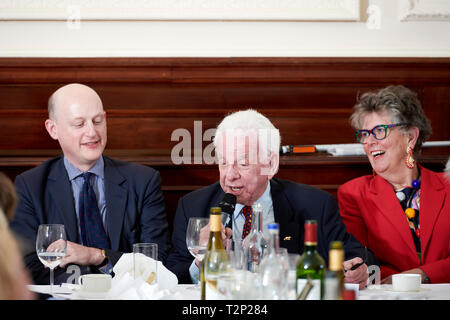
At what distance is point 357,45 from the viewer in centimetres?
359

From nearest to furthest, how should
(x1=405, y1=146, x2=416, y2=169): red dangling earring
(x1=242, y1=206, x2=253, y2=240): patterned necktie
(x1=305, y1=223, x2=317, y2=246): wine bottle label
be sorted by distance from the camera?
1. (x1=305, y1=223, x2=317, y2=246): wine bottle label
2. (x1=242, y1=206, x2=253, y2=240): patterned necktie
3. (x1=405, y1=146, x2=416, y2=169): red dangling earring

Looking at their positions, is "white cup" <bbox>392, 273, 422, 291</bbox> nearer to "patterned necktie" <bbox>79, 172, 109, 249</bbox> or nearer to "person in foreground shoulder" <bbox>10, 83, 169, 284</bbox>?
"person in foreground shoulder" <bbox>10, 83, 169, 284</bbox>

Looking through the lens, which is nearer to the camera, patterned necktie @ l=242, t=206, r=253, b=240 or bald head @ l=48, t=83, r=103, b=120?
patterned necktie @ l=242, t=206, r=253, b=240

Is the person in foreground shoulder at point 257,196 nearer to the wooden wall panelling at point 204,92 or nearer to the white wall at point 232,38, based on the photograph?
the wooden wall panelling at point 204,92

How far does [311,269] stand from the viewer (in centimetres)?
139

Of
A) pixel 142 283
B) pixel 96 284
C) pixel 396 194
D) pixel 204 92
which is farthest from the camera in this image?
pixel 204 92

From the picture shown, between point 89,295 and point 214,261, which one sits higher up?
point 214,261

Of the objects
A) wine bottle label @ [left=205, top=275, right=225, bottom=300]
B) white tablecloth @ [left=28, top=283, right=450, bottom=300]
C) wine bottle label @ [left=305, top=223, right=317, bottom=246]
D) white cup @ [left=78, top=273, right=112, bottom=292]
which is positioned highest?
wine bottle label @ [left=305, top=223, right=317, bottom=246]

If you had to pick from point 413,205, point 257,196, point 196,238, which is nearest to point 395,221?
point 413,205

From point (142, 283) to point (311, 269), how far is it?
50cm

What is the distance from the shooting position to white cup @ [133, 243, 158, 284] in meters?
1.79

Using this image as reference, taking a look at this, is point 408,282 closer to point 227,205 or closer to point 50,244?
point 227,205

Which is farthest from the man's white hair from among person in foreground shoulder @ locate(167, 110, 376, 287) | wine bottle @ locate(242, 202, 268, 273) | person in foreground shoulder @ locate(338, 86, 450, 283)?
wine bottle @ locate(242, 202, 268, 273)

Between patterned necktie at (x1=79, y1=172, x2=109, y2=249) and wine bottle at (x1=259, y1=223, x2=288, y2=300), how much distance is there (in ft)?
4.22
